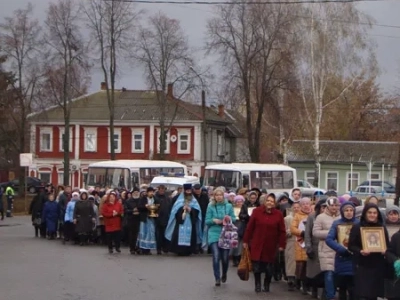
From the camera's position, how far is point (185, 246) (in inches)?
996

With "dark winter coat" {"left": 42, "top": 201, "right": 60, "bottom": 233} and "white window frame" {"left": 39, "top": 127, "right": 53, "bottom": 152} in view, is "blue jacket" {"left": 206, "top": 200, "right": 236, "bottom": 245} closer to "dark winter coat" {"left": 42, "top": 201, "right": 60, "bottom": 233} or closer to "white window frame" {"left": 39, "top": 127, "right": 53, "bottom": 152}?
"dark winter coat" {"left": 42, "top": 201, "right": 60, "bottom": 233}

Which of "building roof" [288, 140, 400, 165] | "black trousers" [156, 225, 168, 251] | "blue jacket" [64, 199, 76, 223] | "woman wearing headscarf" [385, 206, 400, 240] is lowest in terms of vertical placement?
"black trousers" [156, 225, 168, 251]

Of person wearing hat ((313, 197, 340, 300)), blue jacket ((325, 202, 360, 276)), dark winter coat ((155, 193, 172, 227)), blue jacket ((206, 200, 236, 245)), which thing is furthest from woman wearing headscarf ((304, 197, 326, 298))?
dark winter coat ((155, 193, 172, 227))

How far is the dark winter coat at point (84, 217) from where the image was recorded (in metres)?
29.6

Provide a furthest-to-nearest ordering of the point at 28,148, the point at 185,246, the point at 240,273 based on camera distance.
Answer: the point at 28,148 → the point at 185,246 → the point at 240,273

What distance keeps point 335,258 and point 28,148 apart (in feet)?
234

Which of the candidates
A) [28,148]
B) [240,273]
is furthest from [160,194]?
[28,148]

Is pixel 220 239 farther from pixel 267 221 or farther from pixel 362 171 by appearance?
pixel 362 171

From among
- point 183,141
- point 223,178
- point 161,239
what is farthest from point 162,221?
point 183,141

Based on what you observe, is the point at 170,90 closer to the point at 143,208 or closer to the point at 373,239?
the point at 143,208

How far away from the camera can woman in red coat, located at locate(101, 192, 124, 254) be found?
25422mm

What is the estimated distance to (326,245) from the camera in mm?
14086

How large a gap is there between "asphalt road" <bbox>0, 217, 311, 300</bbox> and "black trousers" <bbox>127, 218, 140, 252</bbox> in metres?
0.27

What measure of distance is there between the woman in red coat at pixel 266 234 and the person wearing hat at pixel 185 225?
768 cm
